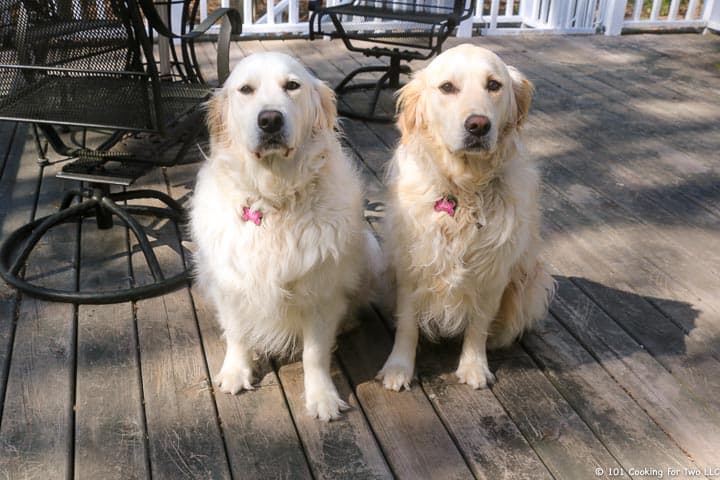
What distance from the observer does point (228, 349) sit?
91.8 inches

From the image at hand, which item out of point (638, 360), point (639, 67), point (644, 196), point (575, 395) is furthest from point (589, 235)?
point (639, 67)

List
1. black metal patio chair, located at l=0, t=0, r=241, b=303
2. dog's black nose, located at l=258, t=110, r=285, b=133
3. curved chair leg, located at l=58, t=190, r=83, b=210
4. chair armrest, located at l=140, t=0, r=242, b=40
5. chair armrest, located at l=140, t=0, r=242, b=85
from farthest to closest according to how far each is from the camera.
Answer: curved chair leg, located at l=58, t=190, r=83, b=210 < chair armrest, located at l=140, t=0, r=242, b=85 < chair armrest, located at l=140, t=0, r=242, b=40 < black metal patio chair, located at l=0, t=0, r=241, b=303 < dog's black nose, located at l=258, t=110, r=285, b=133

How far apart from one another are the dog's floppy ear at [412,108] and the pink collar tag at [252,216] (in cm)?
53

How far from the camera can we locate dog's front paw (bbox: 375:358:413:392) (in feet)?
7.60

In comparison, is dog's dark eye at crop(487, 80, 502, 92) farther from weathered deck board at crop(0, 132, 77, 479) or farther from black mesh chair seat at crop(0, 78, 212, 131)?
weathered deck board at crop(0, 132, 77, 479)

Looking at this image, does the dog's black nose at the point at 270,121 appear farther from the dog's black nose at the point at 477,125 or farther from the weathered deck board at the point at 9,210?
the weathered deck board at the point at 9,210

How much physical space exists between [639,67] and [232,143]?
4939 millimetres

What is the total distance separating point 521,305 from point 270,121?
3.55ft

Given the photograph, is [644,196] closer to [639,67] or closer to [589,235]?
[589,235]

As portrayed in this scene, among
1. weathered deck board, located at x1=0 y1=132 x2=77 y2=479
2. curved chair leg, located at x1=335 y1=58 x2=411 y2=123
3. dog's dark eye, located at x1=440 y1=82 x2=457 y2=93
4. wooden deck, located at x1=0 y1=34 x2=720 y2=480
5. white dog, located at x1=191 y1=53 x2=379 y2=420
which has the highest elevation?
dog's dark eye, located at x1=440 y1=82 x2=457 y2=93

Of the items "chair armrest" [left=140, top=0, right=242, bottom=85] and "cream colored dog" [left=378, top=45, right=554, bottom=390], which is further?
"chair armrest" [left=140, top=0, right=242, bottom=85]

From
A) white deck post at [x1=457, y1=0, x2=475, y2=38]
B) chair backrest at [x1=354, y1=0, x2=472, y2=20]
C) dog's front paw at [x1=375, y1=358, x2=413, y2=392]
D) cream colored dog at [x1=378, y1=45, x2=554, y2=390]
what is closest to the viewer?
cream colored dog at [x1=378, y1=45, x2=554, y2=390]

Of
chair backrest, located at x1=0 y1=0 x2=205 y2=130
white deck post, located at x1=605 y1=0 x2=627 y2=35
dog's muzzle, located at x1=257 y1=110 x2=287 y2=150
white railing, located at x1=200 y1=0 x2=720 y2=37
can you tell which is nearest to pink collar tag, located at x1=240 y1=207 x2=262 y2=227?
dog's muzzle, located at x1=257 y1=110 x2=287 y2=150

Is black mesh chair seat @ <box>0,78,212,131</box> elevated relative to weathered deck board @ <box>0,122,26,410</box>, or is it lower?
elevated
